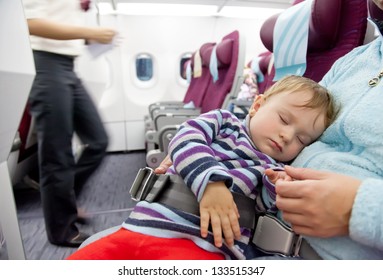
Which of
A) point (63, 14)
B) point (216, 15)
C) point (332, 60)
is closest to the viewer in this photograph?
point (332, 60)

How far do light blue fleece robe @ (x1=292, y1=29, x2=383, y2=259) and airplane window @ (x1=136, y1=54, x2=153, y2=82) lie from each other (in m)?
3.69

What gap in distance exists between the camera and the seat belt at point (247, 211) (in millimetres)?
515

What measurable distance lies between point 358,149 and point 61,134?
45.3 inches

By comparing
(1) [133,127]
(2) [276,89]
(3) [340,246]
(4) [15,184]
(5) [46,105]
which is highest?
(2) [276,89]

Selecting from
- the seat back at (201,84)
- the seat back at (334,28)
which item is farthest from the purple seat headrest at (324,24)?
the seat back at (201,84)

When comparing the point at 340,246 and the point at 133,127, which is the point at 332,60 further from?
the point at 133,127

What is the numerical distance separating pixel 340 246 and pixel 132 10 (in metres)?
3.97

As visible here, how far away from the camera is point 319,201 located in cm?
42

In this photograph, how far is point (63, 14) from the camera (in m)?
1.15

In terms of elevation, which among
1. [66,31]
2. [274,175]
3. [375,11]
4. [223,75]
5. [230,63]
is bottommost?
[223,75]

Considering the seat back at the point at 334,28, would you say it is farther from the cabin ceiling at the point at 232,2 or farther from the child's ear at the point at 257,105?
the cabin ceiling at the point at 232,2

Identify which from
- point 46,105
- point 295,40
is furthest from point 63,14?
point 295,40

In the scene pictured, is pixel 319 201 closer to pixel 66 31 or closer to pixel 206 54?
pixel 66 31

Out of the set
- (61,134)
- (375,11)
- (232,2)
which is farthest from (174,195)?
(232,2)
